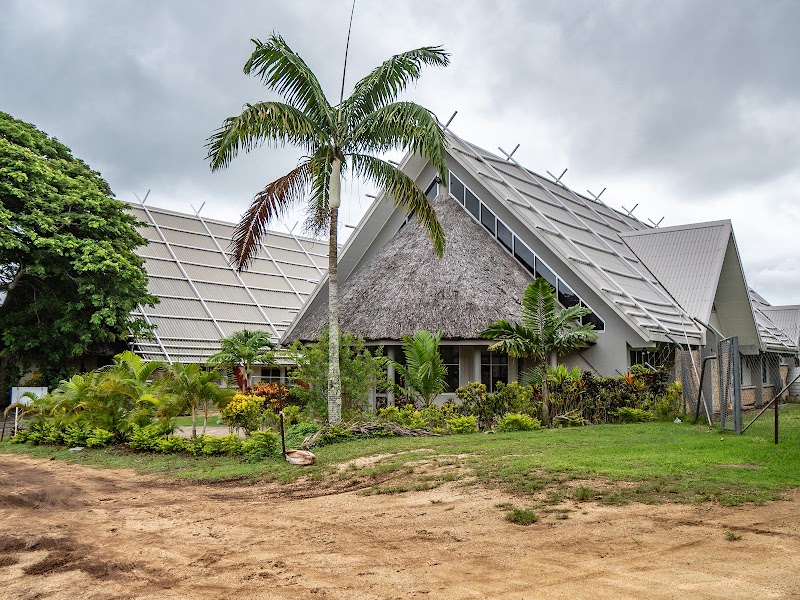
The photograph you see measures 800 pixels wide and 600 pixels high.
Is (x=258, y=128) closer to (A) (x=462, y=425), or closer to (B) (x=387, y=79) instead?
(B) (x=387, y=79)

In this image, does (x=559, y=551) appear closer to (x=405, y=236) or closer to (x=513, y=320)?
(x=513, y=320)

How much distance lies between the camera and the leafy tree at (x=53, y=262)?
2194 cm

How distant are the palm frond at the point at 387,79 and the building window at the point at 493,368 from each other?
7973mm

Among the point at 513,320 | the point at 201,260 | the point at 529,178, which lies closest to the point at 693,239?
the point at 529,178

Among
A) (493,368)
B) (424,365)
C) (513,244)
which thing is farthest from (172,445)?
(513,244)

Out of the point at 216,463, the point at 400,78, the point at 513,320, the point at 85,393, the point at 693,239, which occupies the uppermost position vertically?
the point at 400,78

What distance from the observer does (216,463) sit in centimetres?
1208

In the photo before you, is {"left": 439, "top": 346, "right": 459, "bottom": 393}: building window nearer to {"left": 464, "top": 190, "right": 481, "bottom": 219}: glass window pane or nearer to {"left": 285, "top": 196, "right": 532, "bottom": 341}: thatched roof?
{"left": 285, "top": 196, "right": 532, "bottom": 341}: thatched roof

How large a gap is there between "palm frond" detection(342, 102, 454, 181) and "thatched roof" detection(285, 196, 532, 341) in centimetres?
537

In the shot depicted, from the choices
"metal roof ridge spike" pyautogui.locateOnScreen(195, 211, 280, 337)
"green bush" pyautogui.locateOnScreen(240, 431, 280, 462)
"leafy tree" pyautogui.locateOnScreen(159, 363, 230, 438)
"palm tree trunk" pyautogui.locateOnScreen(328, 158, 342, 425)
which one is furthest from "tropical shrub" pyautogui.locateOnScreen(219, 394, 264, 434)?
"metal roof ridge spike" pyautogui.locateOnScreen(195, 211, 280, 337)

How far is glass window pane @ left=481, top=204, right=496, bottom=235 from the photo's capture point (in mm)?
21875

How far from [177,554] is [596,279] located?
1465cm

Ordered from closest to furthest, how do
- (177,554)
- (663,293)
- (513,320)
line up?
1. (177,554)
2. (513,320)
3. (663,293)

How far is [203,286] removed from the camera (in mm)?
32656
